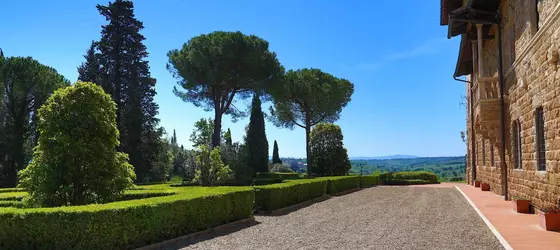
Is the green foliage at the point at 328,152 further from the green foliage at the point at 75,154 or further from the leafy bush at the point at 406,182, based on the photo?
the green foliage at the point at 75,154

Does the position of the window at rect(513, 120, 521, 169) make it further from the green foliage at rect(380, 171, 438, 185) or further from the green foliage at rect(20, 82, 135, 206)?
the green foliage at rect(380, 171, 438, 185)

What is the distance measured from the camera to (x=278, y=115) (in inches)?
1441

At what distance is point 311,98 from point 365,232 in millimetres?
26408

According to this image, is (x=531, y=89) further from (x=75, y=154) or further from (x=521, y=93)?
(x=75, y=154)

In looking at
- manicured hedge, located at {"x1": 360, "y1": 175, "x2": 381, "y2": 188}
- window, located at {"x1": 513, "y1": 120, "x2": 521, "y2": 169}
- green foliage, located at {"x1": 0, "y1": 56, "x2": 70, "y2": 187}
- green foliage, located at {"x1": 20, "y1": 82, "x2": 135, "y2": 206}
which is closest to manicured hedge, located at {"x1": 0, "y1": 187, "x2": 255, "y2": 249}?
green foliage, located at {"x1": 20, "y1": 82, "x2": 135, "y2": 206}

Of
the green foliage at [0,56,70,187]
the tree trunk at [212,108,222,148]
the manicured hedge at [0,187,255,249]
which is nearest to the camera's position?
the manicured hedge at [0,187,255,249]

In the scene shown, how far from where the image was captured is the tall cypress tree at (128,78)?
89.0 ft

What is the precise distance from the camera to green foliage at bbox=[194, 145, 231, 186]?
18266 millimetres

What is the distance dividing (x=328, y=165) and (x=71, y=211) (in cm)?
2206

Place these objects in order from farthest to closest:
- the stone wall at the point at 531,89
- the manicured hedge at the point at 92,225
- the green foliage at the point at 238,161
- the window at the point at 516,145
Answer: the green foliage at the point at 238,161 < the window at the point at 516,145 < the stone wall at the point at 531,89 < the manicured hedge at the point at 92,225

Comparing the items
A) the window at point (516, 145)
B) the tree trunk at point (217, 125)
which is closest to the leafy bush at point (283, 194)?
the window at point (516, 145)

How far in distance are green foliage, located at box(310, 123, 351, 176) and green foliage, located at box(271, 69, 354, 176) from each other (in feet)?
20.0

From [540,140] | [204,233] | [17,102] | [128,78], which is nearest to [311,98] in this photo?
[128,78]

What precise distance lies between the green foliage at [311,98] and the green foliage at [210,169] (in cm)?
1522
